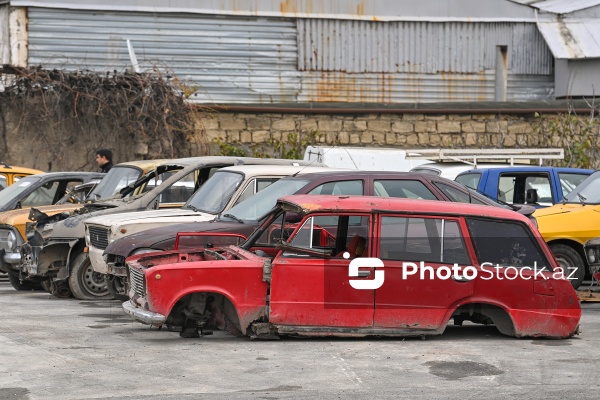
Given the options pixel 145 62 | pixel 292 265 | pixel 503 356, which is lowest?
pixel 503 356

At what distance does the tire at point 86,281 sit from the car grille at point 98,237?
2.27 feet

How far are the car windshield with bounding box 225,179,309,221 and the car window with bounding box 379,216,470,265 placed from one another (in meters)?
2.08

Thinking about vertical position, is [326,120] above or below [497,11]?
below

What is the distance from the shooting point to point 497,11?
29.2 metres

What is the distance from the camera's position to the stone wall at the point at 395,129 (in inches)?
1013

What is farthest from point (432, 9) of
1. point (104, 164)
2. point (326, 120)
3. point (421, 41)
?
point (104, 164)

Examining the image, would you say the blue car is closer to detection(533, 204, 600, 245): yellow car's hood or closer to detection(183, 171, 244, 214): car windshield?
detection(533, 204, 600, 245): yellow car's hood

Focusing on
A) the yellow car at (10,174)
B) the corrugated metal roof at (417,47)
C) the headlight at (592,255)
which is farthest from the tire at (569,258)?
the corrugated metal roof at (417,47)

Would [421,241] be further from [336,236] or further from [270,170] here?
[270,170]

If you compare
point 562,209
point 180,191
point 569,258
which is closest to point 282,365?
point 180,191

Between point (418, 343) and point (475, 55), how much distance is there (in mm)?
19844

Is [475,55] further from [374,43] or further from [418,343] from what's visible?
→ [418,343]

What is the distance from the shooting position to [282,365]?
912 centimetres

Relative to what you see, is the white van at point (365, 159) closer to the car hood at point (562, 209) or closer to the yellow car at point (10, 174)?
the yellow car at point (10, 174)
